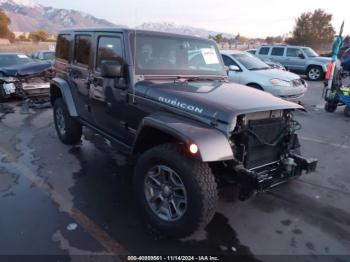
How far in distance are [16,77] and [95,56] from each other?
A: 5896 millimetres

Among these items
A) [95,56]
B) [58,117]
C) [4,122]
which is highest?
[95,56]

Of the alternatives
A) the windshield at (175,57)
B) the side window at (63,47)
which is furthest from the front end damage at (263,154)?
the side window at (63,47)

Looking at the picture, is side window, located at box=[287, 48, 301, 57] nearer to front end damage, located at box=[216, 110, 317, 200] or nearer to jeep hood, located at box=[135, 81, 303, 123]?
jeep hood, located at box=[135, 81, 303, 123]

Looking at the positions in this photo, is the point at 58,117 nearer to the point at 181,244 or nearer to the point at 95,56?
the point at 95,56

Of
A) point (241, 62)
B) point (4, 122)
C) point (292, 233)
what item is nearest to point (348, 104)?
point (241, 62)

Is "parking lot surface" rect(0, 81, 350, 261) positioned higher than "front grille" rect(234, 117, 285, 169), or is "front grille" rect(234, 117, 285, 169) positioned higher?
"front grille" rect(234, 117, 285, 169)

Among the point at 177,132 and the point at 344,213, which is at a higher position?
the point at 177,132

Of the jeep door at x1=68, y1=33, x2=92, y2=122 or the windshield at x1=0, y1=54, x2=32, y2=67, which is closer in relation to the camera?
the jeep door at x1=68, y1=33, x2=92, y2=122

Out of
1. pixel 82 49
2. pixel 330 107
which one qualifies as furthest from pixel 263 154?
pixel 330 107

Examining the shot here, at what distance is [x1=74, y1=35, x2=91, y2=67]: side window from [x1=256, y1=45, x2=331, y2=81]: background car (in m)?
14.2

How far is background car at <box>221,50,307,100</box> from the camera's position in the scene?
9070 millimetres

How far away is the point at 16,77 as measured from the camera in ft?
30.3

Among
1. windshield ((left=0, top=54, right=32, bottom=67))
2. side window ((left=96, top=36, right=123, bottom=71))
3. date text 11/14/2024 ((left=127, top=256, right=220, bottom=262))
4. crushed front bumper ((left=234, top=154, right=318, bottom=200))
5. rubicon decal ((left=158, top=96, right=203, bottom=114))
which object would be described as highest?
side window ((left=96, top=36, right=123, bottom=71))

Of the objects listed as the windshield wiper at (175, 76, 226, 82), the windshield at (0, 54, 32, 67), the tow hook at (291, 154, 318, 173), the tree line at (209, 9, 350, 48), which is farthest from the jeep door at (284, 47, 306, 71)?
the tree line at (209, 9, 350, 48)
